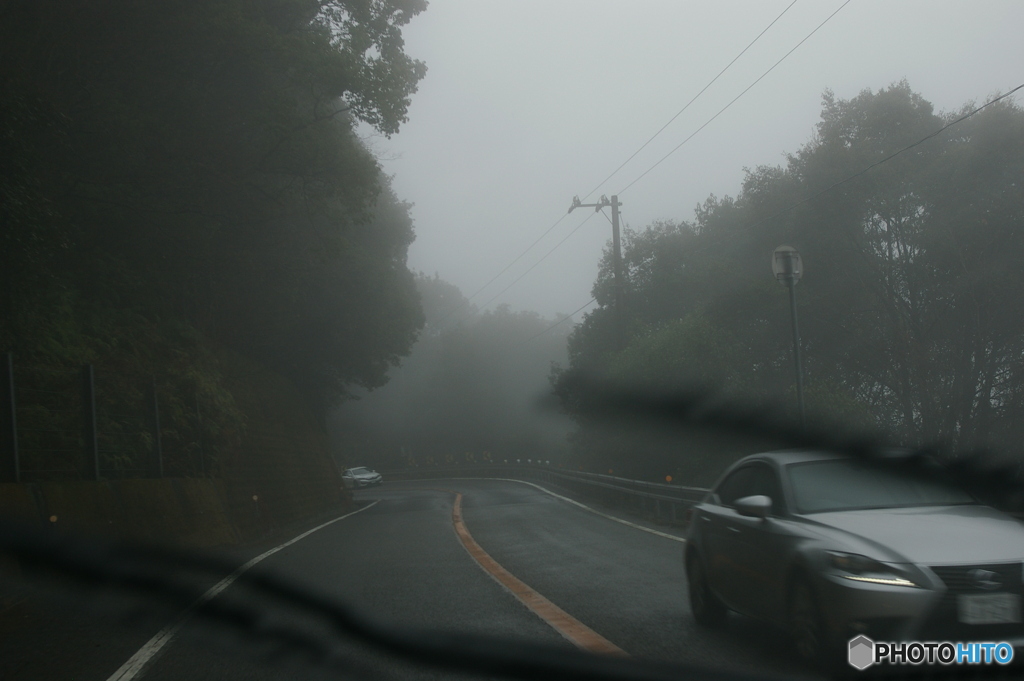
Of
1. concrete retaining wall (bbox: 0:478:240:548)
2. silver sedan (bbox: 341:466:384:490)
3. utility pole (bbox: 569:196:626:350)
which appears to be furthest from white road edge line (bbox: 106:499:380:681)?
silver sedan (bbox: 341:466:384:490)

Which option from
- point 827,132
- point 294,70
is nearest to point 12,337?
point 294,70

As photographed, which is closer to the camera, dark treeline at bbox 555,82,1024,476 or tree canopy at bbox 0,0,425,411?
tree canopy at bbox 0,0,425,411

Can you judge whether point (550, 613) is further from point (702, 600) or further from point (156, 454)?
point (156, 454)

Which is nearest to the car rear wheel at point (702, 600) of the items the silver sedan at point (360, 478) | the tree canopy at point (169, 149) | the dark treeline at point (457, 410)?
the tree canopy at point (169, 149)

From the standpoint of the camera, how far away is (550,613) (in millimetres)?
7512

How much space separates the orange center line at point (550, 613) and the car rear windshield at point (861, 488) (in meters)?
1.58

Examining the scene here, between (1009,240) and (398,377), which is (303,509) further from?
(398,377)

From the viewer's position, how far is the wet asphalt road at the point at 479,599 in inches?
218

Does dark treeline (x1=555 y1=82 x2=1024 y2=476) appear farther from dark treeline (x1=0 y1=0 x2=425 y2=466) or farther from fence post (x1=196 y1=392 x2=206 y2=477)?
fence post (x1=196 y1=392 x2=206 y2=477)

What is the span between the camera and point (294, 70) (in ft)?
64.7

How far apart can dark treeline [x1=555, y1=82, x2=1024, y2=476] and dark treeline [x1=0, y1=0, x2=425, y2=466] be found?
14.6 metres

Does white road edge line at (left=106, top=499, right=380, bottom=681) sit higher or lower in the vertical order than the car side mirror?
lower

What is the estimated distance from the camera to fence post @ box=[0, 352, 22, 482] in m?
10.8

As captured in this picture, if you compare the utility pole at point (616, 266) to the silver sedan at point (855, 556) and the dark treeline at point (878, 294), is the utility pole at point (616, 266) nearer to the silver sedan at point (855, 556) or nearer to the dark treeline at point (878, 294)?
the dark treeline at point (878, 294)
